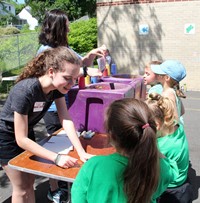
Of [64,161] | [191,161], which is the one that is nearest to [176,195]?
[64,161]

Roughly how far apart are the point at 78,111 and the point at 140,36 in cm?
690

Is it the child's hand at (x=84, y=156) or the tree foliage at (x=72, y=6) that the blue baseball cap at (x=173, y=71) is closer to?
the child's hand at (x=84, y=156)

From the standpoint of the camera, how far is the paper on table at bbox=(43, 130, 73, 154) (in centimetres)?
202

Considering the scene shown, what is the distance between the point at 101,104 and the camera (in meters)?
2.36

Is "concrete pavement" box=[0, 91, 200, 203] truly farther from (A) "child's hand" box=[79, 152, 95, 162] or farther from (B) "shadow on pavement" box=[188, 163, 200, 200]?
(A) "child's hand" box=[79, 152, 95, 162]

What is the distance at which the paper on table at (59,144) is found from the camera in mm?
2021

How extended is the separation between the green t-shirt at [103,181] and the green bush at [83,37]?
1364cm

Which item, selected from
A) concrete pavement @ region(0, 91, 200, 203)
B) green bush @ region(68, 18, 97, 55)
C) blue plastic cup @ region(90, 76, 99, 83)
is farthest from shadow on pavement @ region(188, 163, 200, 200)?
green bush @ region(68, 18, 97, 55)

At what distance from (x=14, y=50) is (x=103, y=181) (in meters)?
11.2

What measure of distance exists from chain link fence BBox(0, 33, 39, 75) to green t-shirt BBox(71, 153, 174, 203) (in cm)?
942

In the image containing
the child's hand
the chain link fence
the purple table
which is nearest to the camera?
the child's hand

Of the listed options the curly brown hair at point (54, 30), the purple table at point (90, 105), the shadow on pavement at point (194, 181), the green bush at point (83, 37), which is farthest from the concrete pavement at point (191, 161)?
the green bush at point (83, 37)

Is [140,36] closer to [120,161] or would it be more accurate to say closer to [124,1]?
[124,1]

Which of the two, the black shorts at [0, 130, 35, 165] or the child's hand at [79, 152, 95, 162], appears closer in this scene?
the child's hand at [79, 152, 95, 162]
